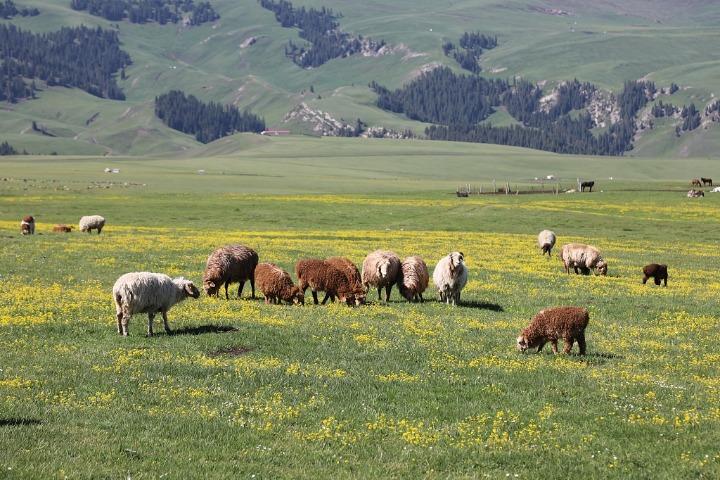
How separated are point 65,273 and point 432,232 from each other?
39286 millimetres

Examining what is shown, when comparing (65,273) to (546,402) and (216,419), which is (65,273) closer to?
(216,419)

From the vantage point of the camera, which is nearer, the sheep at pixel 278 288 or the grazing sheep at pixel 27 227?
the sheep at pixel 278 288

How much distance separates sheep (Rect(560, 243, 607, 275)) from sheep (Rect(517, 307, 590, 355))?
63.2ft

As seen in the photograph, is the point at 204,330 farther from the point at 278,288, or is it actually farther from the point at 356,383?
the point at 356,383

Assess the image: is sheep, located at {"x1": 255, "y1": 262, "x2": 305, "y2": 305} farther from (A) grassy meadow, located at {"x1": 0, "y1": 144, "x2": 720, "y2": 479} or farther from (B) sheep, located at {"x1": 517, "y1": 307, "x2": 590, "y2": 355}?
(B) sheep, located at {"x1": 517, "y1": 307, "x2": 590, "y2": 355}

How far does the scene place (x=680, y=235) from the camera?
67.1 meters

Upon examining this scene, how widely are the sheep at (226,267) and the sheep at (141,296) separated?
18.3ft

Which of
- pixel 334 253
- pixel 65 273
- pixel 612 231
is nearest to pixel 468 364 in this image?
pixel 65 273

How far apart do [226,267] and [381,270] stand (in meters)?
5.67

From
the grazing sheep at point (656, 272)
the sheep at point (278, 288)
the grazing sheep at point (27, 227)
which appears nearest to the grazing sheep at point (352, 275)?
the sheep at point (278, 288)

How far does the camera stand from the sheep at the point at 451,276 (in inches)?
1073

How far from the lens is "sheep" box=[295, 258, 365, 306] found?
88.4ft

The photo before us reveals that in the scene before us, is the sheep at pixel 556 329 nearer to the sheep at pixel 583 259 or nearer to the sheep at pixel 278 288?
the sheep at pixel 278 288

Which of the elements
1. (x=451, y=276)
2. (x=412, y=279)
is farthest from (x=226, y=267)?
(x=451, y=276)
